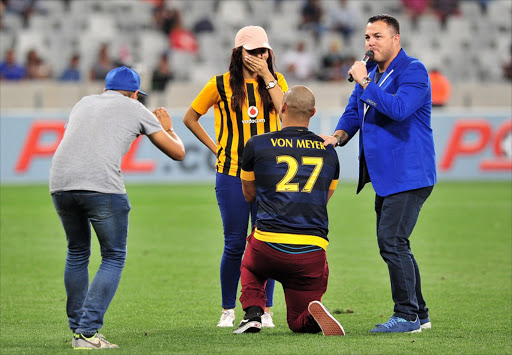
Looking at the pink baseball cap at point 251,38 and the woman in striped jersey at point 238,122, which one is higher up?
the pink baseball cap at point 251,38

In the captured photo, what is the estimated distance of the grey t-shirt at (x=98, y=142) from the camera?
572 centimetres

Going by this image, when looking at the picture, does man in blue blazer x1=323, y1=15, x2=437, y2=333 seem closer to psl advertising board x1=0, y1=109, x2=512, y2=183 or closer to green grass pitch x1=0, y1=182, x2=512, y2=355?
green grass pitch x1=0, y1=182, x2=512, y2=355

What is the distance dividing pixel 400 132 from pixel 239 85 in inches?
51.3

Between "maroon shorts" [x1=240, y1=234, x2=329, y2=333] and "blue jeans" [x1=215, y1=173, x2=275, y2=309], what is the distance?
Answer: 0.58 meters

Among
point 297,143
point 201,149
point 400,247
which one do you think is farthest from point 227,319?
point 201,149

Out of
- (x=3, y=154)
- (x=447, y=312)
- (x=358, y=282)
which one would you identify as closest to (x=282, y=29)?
(x=3, y=154)

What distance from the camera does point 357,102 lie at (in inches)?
269

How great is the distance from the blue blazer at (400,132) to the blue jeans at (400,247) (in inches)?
4.0

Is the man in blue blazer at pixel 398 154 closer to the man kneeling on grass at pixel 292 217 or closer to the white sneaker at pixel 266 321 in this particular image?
the man kneeling on grass at pixel 292 217

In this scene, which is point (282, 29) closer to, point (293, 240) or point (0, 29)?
point (0, 29)

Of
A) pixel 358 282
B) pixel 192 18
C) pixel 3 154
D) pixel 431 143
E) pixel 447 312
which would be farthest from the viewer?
pixel 192 18

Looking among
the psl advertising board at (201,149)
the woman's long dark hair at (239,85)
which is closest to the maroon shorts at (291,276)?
Answer: the woman's long dark hair at (239,85)

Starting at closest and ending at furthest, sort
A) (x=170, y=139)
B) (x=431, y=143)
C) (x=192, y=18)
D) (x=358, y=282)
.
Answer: (x=170, y=139) → (x=431, y=143) → (x=358, y=282) → (x=192, y=18)

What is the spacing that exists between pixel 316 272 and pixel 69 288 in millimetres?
1650
